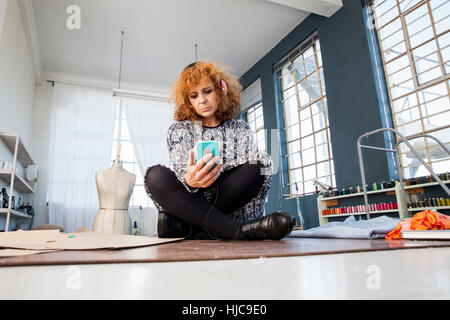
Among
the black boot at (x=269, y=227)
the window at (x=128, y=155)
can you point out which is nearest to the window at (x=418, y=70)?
the black boot at (x=269, y=227)

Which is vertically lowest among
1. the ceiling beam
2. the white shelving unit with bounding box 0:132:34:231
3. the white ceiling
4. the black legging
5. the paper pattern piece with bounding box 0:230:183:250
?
the paper pattern piece with bounding box 0:230:183:250

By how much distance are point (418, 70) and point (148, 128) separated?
3984 millimetres

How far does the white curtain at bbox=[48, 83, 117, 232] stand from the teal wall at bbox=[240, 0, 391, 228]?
3.13 meters

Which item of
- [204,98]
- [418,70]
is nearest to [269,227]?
[204,98]

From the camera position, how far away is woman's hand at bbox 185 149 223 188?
3.06 ft

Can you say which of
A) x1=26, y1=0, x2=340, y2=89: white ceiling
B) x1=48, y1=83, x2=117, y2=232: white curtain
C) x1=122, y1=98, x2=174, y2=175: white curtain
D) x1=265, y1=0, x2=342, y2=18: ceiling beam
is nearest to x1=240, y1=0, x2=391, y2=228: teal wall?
x1=265, y1=0, x2=342, y2=18: ceiling beam

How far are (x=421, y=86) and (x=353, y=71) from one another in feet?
2.44

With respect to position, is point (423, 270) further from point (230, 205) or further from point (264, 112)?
point (264, 112)

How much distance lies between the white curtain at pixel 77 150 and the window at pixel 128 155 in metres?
0.20

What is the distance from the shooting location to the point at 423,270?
394 mm

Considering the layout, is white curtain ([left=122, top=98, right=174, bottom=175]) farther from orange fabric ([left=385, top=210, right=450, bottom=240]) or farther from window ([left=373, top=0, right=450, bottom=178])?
orange fabric ([left=385, top=210, right=450, bottom=240])

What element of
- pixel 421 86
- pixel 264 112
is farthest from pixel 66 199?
pixel 421 86

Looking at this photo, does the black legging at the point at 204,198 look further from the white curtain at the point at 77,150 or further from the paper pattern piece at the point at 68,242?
the white curtain at the point at 77,150

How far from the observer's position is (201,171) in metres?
0.94
